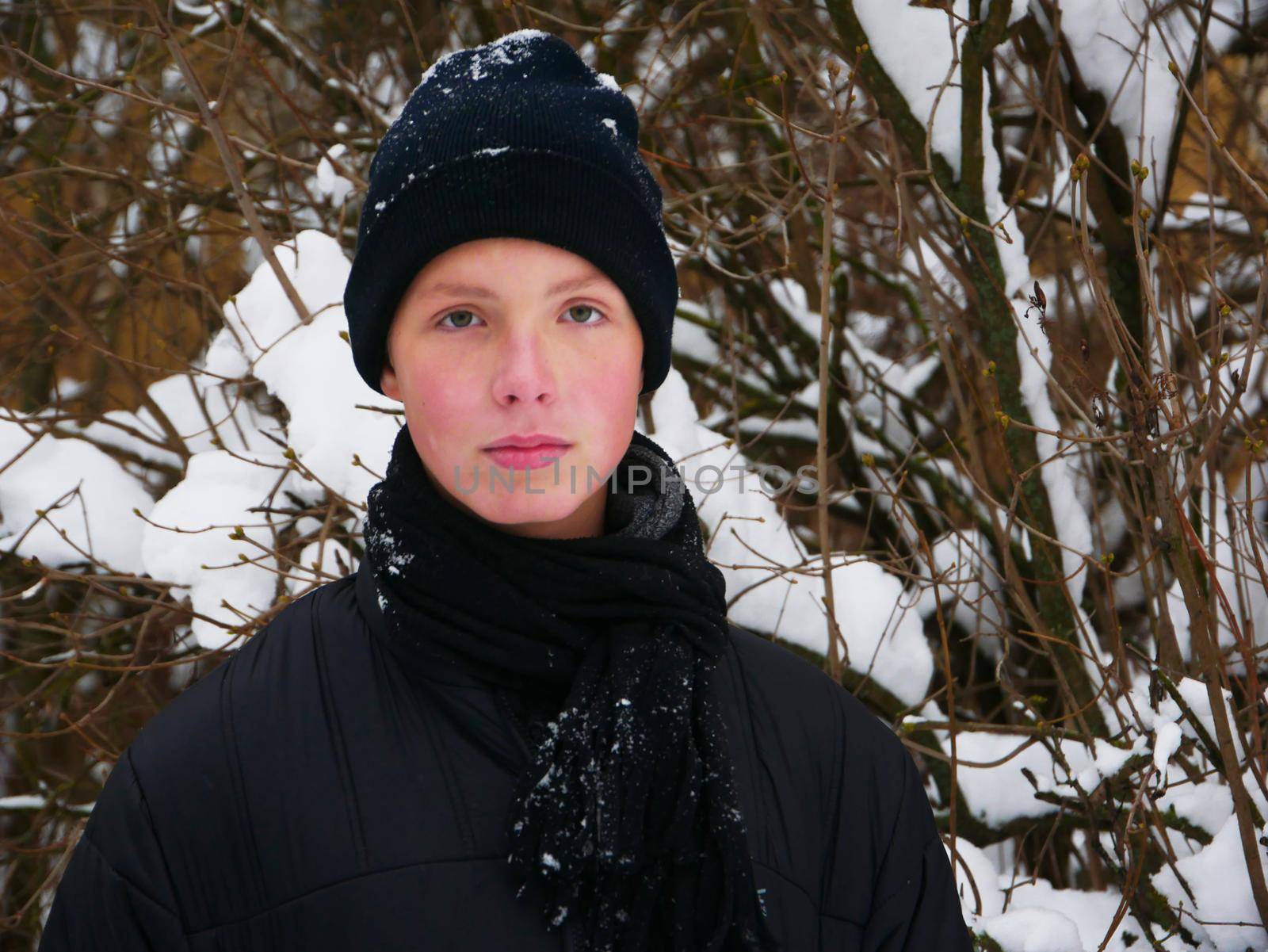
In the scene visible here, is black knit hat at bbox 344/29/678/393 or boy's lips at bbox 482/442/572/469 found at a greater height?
black knit hat at bbox 344/29/678/393

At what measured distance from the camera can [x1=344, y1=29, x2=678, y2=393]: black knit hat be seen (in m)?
1.34

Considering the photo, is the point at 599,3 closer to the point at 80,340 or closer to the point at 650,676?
the point at 80,340

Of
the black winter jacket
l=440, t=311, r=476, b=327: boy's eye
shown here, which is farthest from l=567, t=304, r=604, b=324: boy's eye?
the black winter jacket

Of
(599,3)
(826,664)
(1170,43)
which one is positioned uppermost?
(599,3)

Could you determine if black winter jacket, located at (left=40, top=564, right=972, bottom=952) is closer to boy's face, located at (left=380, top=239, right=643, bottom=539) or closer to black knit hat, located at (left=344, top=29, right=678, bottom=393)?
boy's face, located at (left=380, top=239, right=643, bottom=539)

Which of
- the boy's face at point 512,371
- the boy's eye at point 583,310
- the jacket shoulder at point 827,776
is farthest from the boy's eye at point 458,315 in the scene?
the jacket shoulder at point 827,776

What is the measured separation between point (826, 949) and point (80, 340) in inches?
101

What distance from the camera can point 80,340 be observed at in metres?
3.13

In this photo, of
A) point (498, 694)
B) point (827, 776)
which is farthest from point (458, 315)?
point (827, 776)

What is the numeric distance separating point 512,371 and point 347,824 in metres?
0.53

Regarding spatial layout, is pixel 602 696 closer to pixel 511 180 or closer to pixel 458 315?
pixel 458 315

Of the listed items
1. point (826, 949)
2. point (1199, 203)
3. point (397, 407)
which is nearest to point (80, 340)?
point (397, 407)

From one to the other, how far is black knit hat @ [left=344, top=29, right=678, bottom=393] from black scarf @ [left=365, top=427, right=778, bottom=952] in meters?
0.27

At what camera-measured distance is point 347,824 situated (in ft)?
4.26
